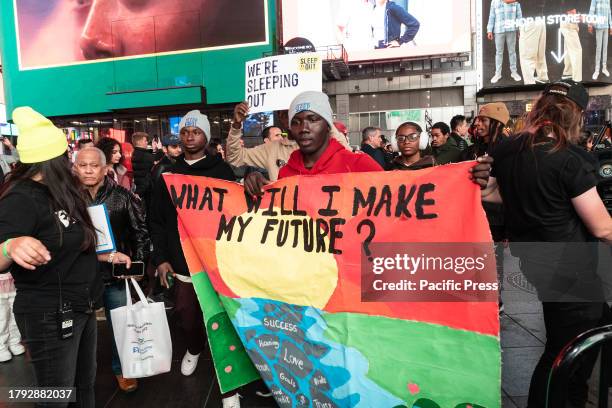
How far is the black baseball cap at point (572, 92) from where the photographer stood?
7.82ft

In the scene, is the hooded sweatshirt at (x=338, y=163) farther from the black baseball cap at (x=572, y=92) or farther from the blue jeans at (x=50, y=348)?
the blue jeans at (x=50, y=348)

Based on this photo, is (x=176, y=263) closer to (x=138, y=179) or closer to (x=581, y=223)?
(x=581, y=223)

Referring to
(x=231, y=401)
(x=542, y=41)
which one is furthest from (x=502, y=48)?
(x=231, y=401)

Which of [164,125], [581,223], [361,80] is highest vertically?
[361,80]

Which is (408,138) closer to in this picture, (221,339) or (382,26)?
(221,339)

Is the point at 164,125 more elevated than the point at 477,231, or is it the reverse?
the point at 164,125

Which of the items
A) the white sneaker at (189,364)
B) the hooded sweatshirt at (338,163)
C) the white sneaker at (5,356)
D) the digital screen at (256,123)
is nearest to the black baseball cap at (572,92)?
the hooded sweatshirt at (338,163)

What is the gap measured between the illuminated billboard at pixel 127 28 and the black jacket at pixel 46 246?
1725 cm

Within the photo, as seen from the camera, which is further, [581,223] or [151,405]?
[151,405]

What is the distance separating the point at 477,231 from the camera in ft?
7.28

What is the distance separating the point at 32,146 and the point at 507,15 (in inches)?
926

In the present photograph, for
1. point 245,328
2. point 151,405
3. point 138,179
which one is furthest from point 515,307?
point 138,179

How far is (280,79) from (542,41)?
20.9 metres

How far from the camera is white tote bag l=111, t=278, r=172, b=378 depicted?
295 centimetres
